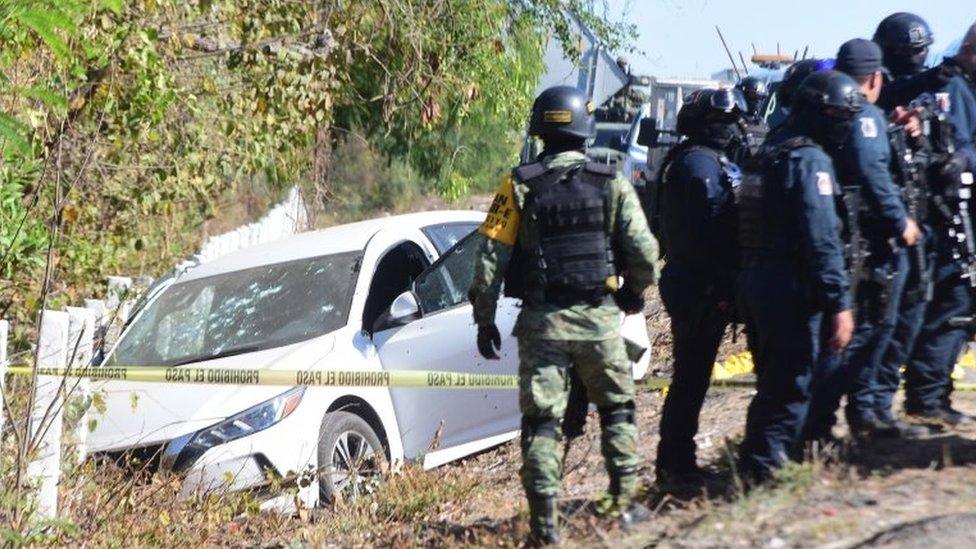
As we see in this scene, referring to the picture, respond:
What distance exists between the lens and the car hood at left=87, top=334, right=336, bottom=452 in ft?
23.7

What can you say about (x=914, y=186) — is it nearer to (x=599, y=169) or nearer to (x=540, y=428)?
(x=599, y=169)

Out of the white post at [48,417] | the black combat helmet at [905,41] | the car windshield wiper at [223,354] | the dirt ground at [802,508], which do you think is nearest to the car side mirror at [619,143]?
the car windshield wiper at [223,354]

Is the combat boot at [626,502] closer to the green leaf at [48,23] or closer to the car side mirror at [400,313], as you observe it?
the car side mirror at [400,313]

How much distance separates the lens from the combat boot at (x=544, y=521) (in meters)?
5.66

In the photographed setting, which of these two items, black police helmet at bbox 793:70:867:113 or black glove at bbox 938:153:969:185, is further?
black glove at bbox 938:153:969:185

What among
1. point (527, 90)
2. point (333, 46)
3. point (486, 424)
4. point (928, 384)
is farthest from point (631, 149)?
point (928, 384)

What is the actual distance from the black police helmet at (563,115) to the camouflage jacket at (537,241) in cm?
9

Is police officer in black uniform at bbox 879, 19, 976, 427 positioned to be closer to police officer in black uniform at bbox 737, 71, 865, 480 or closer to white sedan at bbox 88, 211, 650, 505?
police officer in black uniform at bbox 737, 71, 865, 480

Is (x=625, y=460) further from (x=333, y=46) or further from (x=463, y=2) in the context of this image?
(x=463, y=2)

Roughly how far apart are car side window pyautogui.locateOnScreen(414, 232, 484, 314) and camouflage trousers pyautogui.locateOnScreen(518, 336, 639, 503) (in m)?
2.31

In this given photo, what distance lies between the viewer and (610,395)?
571 cm

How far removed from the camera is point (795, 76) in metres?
7.11

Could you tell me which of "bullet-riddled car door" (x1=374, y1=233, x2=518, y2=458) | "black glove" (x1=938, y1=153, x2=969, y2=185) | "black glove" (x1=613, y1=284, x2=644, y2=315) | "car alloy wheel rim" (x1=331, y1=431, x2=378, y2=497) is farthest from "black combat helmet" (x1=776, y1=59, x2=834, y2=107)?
"car alloy wheel rim" (x1=331, y1=431, x2=378, y2=497)

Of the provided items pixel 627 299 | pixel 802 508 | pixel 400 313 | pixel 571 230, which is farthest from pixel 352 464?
pixel 802 508
